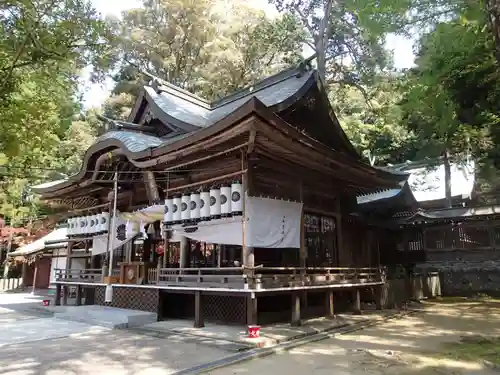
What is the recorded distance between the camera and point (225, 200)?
31.0 ft

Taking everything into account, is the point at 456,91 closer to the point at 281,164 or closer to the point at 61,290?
the point at 281,164

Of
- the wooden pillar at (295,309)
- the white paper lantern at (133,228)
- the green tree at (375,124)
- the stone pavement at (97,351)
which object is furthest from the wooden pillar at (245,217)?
the green tree at (375,124)

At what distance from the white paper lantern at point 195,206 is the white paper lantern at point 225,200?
84 cm

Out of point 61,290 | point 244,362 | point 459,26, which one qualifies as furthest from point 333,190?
point 61,290

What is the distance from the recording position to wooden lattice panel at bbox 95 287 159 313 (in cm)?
1083

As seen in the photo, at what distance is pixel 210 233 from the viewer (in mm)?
9742

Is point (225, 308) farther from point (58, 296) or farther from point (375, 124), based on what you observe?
point (375, 124)

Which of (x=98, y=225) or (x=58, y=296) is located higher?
(x=98, y=225)

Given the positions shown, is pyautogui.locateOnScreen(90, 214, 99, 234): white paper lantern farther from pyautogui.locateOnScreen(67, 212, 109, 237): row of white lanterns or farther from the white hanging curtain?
the white hanging curtain

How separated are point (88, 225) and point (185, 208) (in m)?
6.19

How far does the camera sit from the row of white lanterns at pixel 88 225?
13.8 metres

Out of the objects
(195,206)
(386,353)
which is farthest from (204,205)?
(386,353)

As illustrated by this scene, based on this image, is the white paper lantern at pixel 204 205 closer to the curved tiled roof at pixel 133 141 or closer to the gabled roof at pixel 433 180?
the curved tiled roof at pixel 133 141

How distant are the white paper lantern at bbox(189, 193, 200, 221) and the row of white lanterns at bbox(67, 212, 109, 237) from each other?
5116 millimetres
